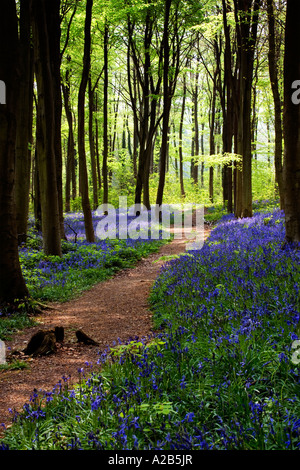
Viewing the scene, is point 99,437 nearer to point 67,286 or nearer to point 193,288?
point 193,288

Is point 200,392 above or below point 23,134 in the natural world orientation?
below

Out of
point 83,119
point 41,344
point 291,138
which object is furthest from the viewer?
point 83,119

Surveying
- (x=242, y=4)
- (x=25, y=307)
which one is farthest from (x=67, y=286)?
(x=242, y=4)

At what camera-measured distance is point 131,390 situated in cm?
321

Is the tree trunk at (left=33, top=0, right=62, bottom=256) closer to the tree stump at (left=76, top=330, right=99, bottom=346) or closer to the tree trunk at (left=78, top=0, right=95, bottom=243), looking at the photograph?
the tree trunk at (left=78, top=0, right=95, bottom=243)

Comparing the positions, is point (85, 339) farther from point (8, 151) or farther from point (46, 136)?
point (46, 136)

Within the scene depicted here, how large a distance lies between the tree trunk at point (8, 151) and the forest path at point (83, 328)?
103cm

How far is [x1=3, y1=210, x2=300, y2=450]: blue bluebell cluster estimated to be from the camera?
249cm

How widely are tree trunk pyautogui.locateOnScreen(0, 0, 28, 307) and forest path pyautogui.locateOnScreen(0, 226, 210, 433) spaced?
1.03 metres

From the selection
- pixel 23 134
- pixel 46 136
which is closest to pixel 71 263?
pixel 46 136

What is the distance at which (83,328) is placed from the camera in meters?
6.82

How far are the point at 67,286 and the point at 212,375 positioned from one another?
6625 mm

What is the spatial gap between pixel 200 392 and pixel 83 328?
13.6 ft

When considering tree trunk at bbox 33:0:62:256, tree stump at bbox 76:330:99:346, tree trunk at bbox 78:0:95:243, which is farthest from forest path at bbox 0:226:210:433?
tree trunk at bbox 78:0:95:243
